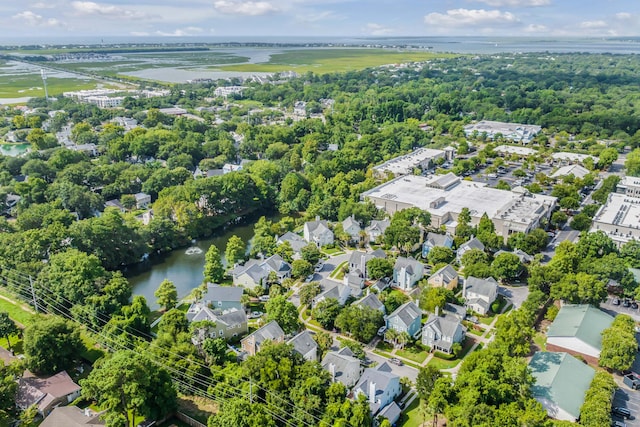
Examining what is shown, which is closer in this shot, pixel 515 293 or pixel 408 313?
pixel 408 313

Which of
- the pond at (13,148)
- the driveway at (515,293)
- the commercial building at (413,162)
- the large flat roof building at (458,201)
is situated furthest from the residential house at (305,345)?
the pond at (13,148)

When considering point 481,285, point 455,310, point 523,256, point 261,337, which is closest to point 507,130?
point 523,256

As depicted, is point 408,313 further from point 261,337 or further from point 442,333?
point 261,337

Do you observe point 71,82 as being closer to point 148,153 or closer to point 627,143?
point 148,153

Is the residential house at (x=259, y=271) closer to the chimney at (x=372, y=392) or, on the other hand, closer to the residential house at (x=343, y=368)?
the residential house at (x=343, y=368)

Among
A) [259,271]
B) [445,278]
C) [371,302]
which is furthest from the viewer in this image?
[259,271]

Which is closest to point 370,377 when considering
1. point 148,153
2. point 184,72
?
point 148,153

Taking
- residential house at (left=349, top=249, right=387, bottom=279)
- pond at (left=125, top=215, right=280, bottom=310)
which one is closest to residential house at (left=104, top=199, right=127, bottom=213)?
pond at (left=125, top=215, right=280, bottom=310)

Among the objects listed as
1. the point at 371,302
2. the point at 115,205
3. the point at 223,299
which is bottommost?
the point at 115,205
